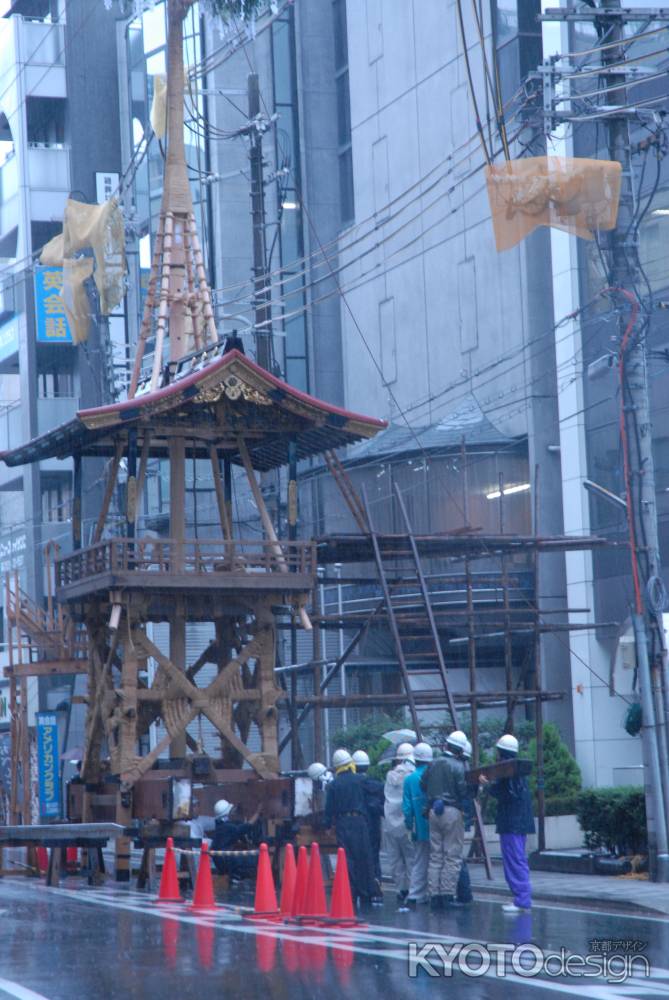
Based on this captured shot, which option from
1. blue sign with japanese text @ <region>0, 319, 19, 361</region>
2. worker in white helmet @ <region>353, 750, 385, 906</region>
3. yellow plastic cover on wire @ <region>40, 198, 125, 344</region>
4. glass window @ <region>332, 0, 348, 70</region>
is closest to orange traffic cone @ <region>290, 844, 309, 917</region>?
worker in white helmet @ <region>353, 750, 385, 906</region>

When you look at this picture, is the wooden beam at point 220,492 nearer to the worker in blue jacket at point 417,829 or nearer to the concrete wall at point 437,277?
the worker in blue jacket at point 417,829

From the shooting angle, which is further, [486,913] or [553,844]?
[553,844]

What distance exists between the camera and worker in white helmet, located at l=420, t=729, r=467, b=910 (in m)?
17.7

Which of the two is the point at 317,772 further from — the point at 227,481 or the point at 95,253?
the point at 95,253

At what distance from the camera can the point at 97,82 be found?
49375 mm

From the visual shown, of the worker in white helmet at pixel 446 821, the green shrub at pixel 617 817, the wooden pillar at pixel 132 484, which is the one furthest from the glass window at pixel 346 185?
the worker in white helmet at pixel 446 821

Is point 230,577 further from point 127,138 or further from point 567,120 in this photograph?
point 127,138

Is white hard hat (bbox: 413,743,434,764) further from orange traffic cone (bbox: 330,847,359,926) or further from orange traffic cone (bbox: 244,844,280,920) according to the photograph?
orange traffic cone (bbox: 330,847,359,926)

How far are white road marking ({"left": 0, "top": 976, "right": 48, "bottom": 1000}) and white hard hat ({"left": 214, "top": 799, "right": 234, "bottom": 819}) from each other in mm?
9807

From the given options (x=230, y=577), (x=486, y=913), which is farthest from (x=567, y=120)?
(x=486, y=913)

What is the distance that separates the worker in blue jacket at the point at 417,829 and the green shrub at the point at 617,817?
13.0ft

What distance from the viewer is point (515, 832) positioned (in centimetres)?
1695

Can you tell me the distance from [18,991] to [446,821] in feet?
23.5

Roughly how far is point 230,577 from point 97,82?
3022 cm
